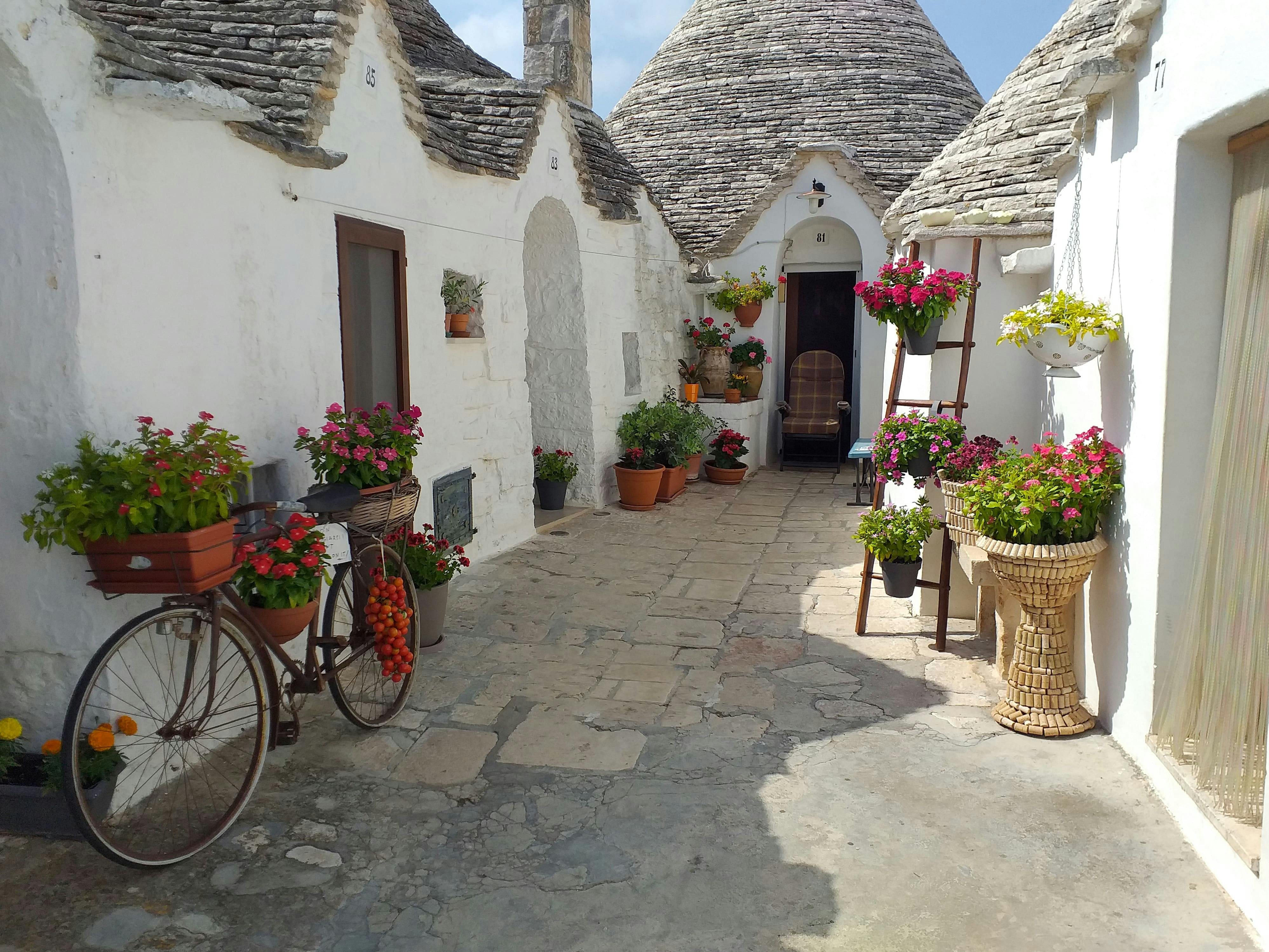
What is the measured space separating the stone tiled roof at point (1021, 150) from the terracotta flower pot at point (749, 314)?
3.90m

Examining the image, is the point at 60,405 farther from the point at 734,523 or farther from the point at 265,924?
the point at 734,523

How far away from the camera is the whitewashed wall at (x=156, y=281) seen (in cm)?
348

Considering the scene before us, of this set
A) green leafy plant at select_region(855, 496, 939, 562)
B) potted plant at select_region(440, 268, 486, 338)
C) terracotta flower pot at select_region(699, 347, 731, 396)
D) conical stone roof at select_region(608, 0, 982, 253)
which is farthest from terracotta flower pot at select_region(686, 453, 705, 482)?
green leafy plant at select_region(855, 496, 939, 562)

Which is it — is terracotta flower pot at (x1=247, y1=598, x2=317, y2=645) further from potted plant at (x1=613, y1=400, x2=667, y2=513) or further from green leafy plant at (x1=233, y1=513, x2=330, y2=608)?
potted plant at (x1=613, y1=400, x2=667, y2=513)

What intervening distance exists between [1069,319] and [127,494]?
12.2 feet

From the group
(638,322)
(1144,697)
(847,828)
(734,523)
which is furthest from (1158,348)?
(638,322)

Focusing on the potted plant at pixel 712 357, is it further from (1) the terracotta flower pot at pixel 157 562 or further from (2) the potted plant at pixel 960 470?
(1) the terracotta flower pot at pixel 157 562

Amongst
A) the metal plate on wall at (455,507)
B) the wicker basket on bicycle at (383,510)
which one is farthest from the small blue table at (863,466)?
the wicker basket on bicycle at (383,510)

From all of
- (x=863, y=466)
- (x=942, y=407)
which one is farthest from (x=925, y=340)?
(x=863, y=466)

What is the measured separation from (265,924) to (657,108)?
13.4 m

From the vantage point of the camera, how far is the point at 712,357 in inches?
461

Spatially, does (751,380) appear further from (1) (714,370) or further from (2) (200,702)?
(2) (200,702)

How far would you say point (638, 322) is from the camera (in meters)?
10.5

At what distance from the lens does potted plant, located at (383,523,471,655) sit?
549 centimetres
